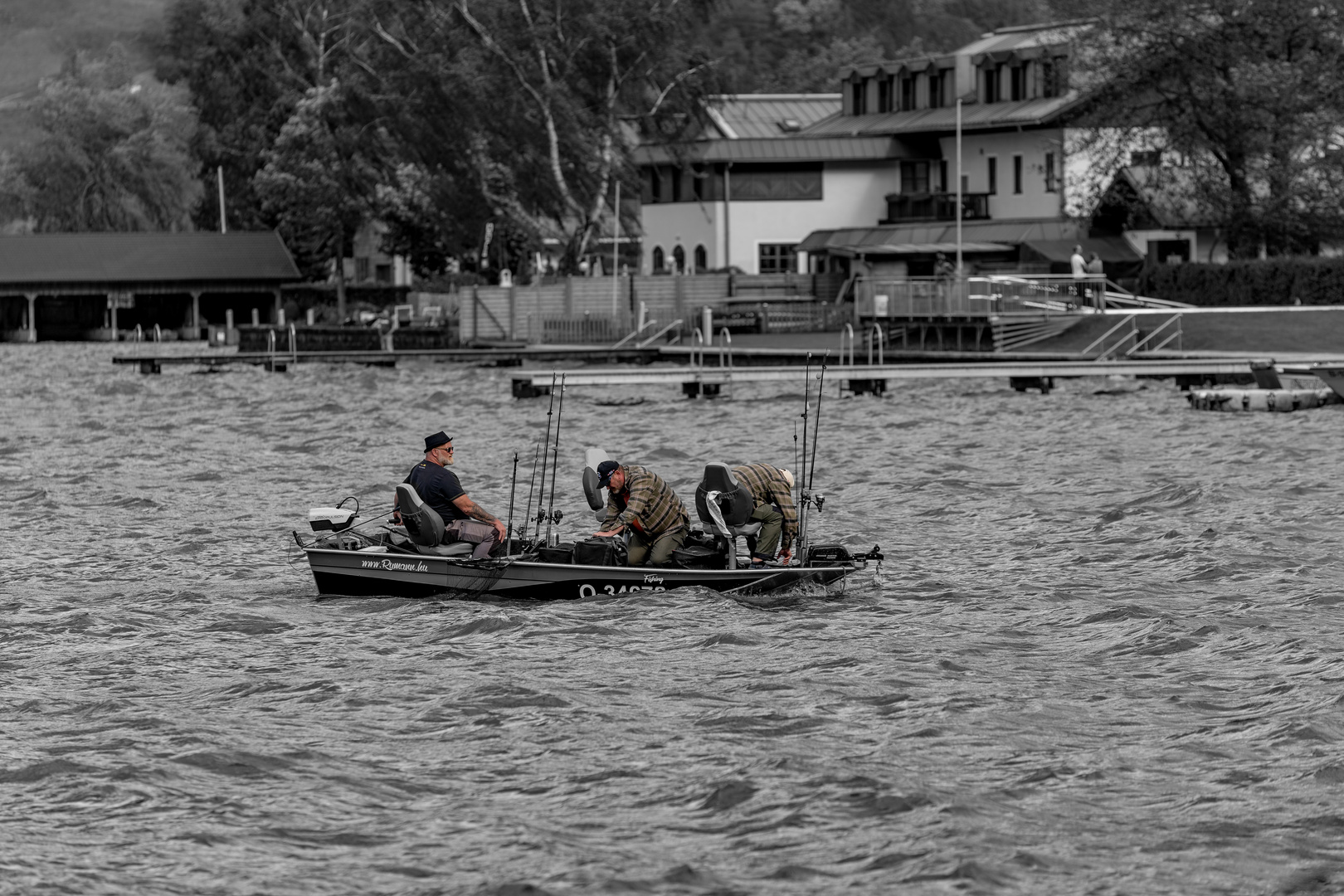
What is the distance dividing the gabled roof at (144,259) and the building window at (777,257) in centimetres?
2932

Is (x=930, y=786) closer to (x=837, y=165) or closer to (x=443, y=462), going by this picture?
(x=443, y=462)

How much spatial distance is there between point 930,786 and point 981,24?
170486mm

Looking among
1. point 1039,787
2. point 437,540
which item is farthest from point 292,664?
point 1039,787

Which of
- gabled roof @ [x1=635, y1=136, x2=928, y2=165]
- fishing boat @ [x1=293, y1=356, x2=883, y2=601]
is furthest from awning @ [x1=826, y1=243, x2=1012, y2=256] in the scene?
fishing boat @ [x1=293, y1=356, x2=883, y2=601]

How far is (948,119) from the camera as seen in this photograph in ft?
292

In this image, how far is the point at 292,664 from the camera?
67.6 ft

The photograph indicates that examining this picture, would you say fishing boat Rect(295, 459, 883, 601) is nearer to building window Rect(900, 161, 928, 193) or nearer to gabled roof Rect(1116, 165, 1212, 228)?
gabled roof Rect(1116, 165, 1212, 228)

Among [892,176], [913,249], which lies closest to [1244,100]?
[913,249]

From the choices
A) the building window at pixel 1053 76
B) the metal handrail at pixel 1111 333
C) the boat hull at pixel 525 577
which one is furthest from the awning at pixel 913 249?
the boat hull at pixel 525 577

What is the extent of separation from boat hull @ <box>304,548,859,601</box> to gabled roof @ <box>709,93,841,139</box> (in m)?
72.0

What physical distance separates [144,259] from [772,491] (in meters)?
94.0

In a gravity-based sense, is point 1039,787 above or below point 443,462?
below

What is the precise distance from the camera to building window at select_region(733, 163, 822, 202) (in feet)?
301

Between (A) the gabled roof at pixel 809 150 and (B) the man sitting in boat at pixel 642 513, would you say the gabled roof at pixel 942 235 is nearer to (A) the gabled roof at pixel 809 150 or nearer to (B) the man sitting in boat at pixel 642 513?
(A) the gabled roof at pixel 809 150
